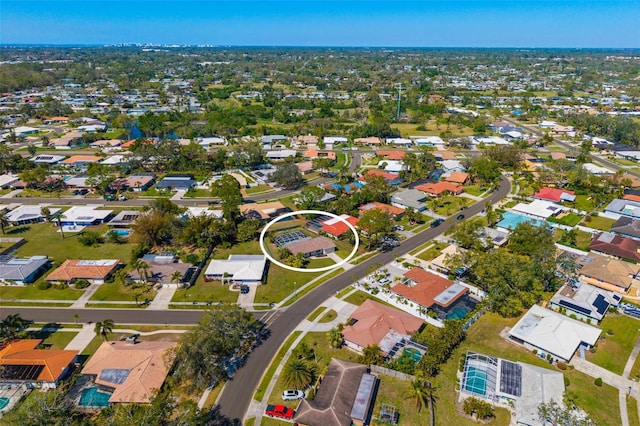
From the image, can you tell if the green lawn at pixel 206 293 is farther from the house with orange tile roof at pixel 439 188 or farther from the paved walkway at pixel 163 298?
the house with orange tile roof at pixel 439 188

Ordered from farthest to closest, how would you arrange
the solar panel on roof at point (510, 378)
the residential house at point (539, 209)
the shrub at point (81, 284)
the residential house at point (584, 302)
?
the residential house at point (539, 209) < the shrub at point (81, 284) < the residential house at point (584, 302) < the solar panel on roof at point (510, 378)

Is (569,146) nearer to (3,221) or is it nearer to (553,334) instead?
(553,334)

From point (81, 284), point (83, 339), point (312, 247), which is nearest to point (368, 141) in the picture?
point (312, 247)

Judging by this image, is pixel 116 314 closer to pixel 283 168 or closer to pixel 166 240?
pixel 166 240

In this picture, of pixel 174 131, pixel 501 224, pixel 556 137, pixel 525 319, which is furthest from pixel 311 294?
pixel 556 137

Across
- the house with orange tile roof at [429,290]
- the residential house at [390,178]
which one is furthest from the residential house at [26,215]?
the house with orange tile roof at [429,290]

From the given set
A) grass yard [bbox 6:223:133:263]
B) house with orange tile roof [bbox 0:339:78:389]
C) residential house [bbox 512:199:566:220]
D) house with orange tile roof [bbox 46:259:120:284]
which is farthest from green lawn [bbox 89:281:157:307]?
residential house [bbox 512:199:566:220]

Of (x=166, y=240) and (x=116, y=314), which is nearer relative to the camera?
(x=116, y=314)
